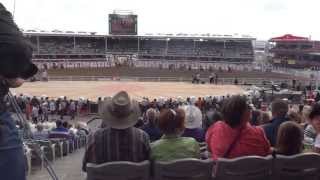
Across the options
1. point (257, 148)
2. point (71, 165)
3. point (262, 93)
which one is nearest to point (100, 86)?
point (262, 93)

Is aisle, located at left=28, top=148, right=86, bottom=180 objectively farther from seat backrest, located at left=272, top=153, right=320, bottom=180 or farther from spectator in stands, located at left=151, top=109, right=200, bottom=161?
seat backrest, located at left=272, top=153, right=320, bottom=180

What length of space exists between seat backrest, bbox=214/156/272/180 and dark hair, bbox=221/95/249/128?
0.55m

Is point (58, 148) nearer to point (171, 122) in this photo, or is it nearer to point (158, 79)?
point (171, 122)

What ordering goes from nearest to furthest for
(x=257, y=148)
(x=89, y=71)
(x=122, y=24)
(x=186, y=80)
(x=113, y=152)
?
(x=113, y=152) < (x=257, y=148) < (x=186, y=80) < (x=89, y=71) < (x=122, y=24)

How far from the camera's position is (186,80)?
193 feet

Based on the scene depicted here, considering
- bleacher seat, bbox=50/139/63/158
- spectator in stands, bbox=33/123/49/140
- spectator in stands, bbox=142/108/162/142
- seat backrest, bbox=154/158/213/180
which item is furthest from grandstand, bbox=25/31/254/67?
seat backrest, bbox=154/158/213/180

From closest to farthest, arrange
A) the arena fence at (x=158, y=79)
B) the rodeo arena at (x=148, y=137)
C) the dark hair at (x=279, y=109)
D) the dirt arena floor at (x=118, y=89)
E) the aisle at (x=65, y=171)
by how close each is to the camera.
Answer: the rodeo arena at (x=148, y=137), the dark hair at (x=279, y=109), the aisle at (x=65, y=171), the dirt arena floor at (x=118, y=89), the arena fence at (x=158, y=79)

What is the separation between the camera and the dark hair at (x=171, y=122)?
17.5ft

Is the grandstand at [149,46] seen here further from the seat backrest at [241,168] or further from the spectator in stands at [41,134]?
the seat backrest at [241,168]

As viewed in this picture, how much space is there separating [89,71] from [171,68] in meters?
11.4

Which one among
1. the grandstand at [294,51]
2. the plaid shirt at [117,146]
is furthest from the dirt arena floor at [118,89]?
the grandstand at [294,51]

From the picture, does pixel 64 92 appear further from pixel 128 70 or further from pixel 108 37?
pixel 108 37

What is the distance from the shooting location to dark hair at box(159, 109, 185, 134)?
5.33m

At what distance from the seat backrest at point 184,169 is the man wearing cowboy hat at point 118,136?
0.33 meters
